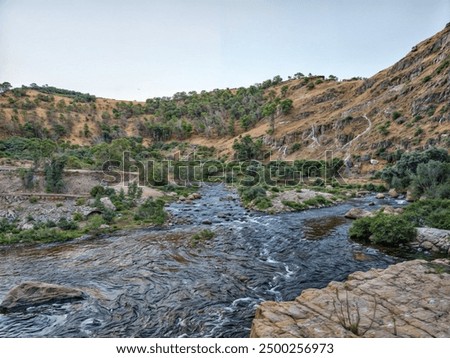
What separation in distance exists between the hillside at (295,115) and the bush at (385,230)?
97.6 ft

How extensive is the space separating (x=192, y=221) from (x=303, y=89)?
74.2 metres

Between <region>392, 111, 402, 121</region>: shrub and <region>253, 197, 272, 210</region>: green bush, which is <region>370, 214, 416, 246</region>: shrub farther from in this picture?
<region>392, 111, 402, 121</region>: shrub

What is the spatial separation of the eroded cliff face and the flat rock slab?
6375 mm

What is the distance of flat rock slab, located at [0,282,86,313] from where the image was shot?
905cm

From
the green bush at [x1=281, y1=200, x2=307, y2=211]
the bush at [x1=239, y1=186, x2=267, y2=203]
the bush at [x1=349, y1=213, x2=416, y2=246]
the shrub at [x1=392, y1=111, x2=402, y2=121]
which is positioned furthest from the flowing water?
the shrub at [x1=392, y1=111, x2=402, y2=121]

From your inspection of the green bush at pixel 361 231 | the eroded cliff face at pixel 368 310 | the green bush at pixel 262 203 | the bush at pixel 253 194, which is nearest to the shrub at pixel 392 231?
the green bush at pixel 361 231

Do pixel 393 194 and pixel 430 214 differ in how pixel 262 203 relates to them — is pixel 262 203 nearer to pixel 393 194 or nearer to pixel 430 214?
pixel 430 214

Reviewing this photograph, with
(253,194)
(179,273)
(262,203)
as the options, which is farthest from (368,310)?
(253,194)

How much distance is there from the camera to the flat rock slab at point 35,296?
29.7 feet

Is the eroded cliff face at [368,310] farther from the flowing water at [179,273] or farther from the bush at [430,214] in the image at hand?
the bush at [430,214]

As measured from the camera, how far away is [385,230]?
13961 mm

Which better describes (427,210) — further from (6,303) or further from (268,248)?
(6,303)

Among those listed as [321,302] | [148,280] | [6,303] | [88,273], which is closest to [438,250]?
[321,302]

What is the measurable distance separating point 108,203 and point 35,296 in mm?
14174
